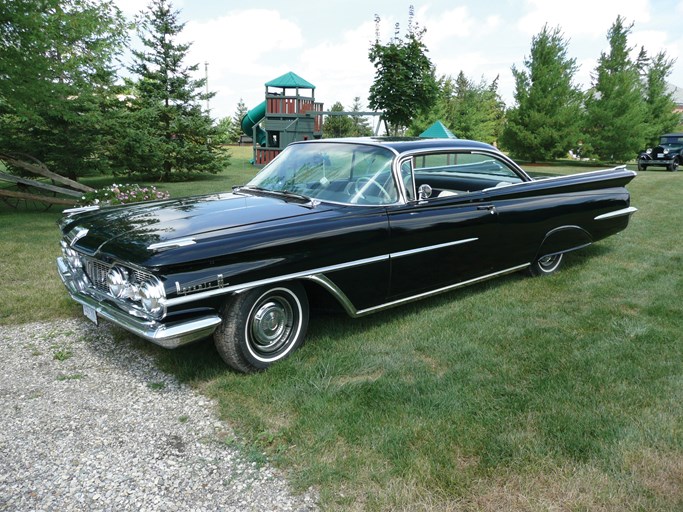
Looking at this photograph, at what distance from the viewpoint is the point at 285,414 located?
9.72 ft

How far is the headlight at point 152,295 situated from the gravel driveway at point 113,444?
593mm

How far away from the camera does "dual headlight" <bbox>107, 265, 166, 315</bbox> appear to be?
2.96 meters

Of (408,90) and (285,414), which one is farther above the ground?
(408,90)

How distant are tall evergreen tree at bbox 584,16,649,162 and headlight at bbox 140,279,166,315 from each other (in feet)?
95.8

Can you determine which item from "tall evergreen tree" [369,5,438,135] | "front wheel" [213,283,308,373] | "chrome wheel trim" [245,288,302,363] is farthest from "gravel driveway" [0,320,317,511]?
"tall evergreen tree" [369,5,438,135]

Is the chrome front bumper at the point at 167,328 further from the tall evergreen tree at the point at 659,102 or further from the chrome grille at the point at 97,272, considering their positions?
the tall evergreen tree at the point at 659,102

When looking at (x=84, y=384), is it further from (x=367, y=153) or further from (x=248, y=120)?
(x=248, y=120)

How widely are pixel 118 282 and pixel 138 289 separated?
210 mm

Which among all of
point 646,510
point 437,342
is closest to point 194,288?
point 437,342

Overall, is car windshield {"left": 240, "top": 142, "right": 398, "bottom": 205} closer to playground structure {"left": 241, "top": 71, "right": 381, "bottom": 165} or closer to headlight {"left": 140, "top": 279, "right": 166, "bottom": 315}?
headlight {"left": 140, "top": 279, "right": 166, "bottom": 315}

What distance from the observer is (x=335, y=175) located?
4312 millimetres

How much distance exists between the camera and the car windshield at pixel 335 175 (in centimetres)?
410

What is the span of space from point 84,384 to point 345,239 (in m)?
1.92

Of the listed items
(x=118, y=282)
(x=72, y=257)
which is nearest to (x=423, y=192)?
(x=118, y=282)
